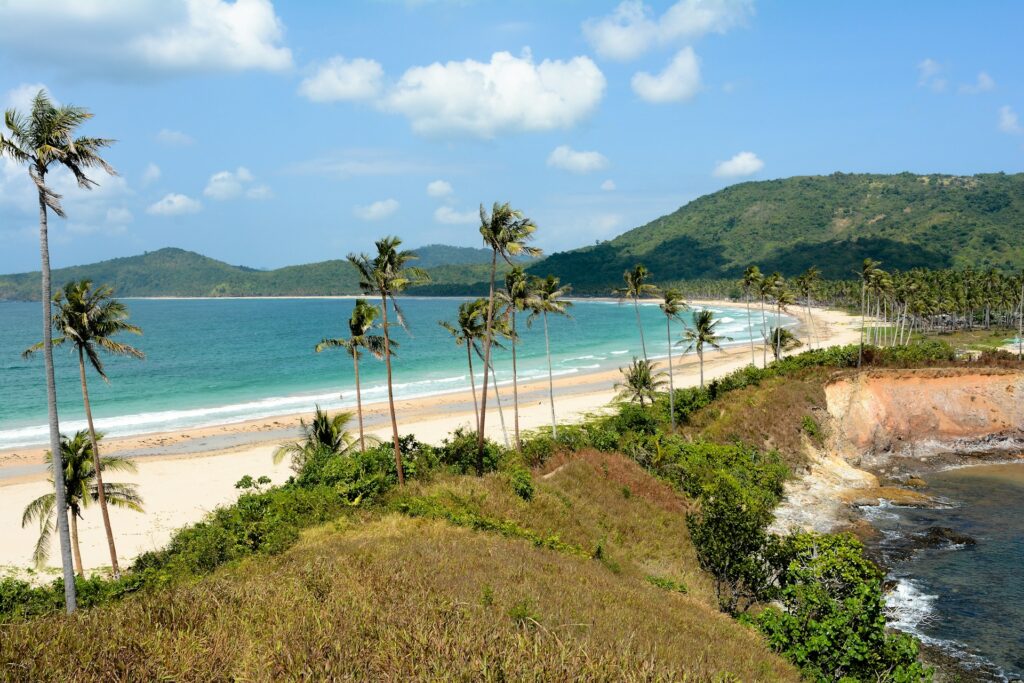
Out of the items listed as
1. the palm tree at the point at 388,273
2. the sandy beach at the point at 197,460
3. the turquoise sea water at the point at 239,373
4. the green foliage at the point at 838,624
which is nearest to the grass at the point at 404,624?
the green foliage at the point at 838,624

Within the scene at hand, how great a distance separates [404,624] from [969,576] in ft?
99.4

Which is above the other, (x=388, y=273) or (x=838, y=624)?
(x=388, y=273)

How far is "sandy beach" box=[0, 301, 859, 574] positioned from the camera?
1261 inches

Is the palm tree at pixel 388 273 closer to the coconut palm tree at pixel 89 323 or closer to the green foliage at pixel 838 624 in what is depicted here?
the coconut palm tree at pixel 89 323

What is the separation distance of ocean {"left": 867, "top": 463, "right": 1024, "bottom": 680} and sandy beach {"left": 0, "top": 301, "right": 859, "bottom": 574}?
30246mm

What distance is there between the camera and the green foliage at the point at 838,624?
1577 centimetres

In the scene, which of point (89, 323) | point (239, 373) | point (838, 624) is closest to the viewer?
point (838, 624)

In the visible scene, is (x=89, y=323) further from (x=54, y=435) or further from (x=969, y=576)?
(x=969, y=576)

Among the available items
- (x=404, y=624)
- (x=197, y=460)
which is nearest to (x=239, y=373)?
(x=197, y=460)

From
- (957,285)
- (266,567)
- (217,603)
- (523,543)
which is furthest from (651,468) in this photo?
(957,285)

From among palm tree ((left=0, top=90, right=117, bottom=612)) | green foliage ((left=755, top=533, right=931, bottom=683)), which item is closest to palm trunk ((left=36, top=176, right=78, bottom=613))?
palm tree ((left=0, top=90, right=117, bottom=612))

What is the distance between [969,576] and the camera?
27375 millimetres

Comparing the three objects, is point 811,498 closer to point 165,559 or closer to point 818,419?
point 818,419

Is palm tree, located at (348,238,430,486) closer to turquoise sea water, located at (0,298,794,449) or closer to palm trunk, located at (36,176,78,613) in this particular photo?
palm trunk, located at (36,176,78,613)
